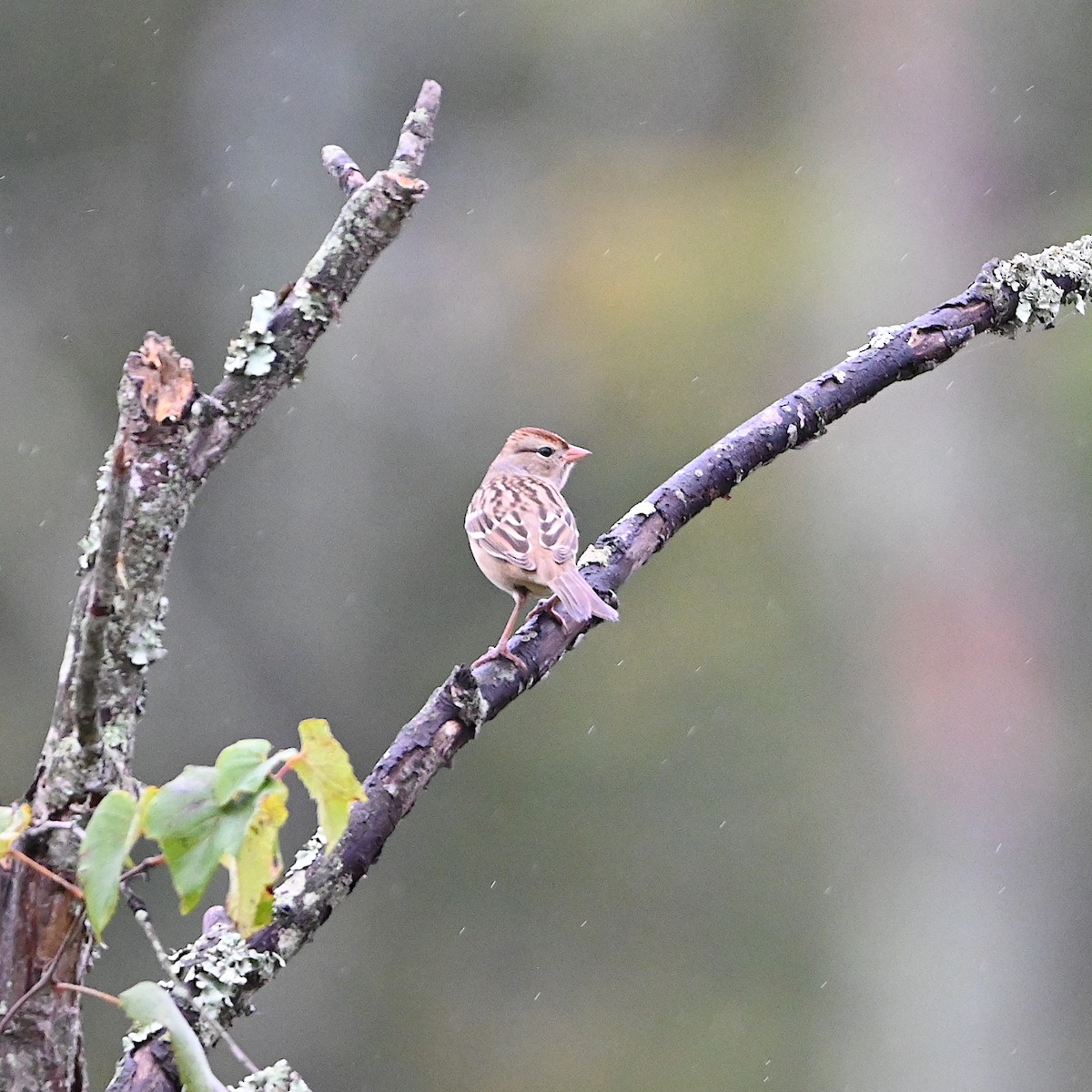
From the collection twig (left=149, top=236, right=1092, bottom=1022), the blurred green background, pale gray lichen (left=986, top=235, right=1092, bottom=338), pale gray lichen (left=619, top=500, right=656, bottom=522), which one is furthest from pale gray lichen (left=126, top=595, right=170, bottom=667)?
the blurred green background

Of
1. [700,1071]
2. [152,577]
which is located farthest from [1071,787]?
[152,577]

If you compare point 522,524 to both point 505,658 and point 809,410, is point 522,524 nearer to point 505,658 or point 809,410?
point 809,410

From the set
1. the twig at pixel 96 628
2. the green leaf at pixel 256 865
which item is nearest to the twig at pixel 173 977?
the green leaf at pixel 256 865

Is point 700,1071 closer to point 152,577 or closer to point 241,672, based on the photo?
point 241,672

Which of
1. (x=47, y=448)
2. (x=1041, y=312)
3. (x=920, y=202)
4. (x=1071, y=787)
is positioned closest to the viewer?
(x=1041, y=312)

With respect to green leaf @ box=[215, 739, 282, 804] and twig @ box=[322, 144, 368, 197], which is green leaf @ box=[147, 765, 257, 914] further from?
twig @ box=[322, 144, 368, 197]

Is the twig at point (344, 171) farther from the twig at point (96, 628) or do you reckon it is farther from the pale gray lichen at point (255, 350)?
the twig at point (96, 628)
